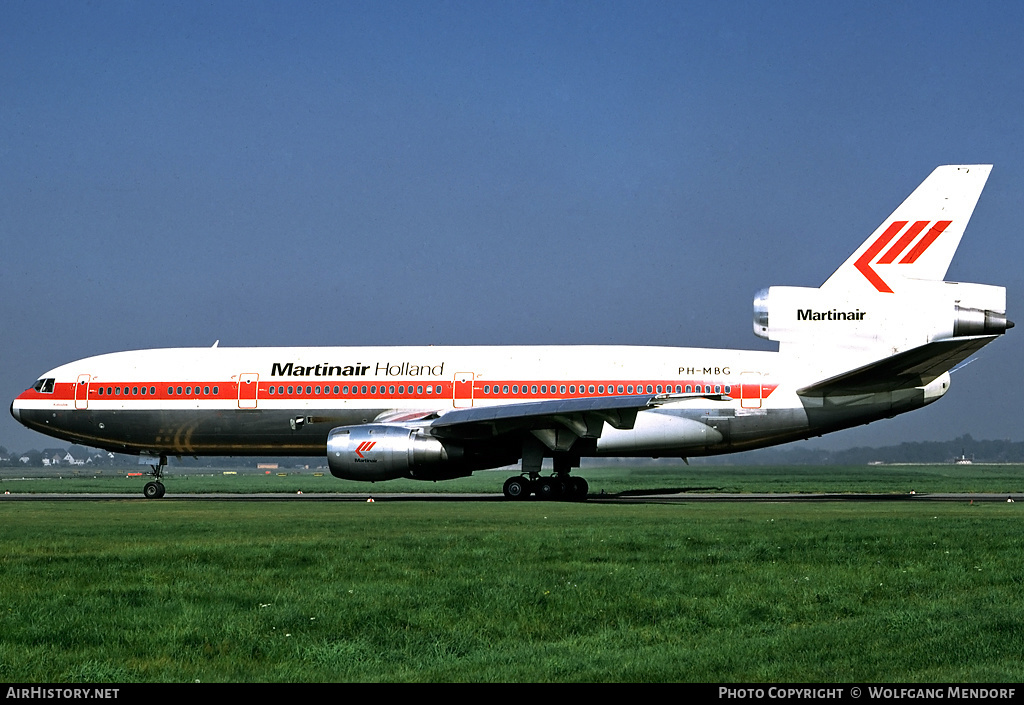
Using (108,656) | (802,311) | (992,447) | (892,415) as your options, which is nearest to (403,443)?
(802,311)

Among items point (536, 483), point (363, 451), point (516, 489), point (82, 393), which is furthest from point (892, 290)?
point (82, 393)

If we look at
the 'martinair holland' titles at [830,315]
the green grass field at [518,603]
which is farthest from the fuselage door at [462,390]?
the green grass field at [518,603]

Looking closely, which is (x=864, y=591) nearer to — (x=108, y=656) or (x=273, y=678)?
(x=273, y=678)

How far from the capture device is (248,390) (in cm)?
3186

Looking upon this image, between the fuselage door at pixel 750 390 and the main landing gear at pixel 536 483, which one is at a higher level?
the fuselage door at pixel 750 390

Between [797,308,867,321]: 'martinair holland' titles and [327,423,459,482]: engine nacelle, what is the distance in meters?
10.3

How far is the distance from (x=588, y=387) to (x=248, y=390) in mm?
9882

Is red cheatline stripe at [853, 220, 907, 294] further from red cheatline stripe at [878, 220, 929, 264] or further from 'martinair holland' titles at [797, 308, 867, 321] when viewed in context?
'martinair holland' titles at [797, 308, 867, 321]

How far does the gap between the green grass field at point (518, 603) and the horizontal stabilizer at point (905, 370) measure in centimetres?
958

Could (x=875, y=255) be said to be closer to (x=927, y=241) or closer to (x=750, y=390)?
(x=927, y=241)

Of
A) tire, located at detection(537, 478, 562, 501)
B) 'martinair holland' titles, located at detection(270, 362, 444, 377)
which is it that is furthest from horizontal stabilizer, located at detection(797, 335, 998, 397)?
'martinair holland' titles, located at detection(270, 362, 444, 377)

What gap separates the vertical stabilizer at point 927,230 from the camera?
95.8ft

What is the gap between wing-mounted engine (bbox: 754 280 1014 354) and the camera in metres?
28.0

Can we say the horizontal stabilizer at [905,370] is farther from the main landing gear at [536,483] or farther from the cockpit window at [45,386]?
the cockpit window at [45,386]
